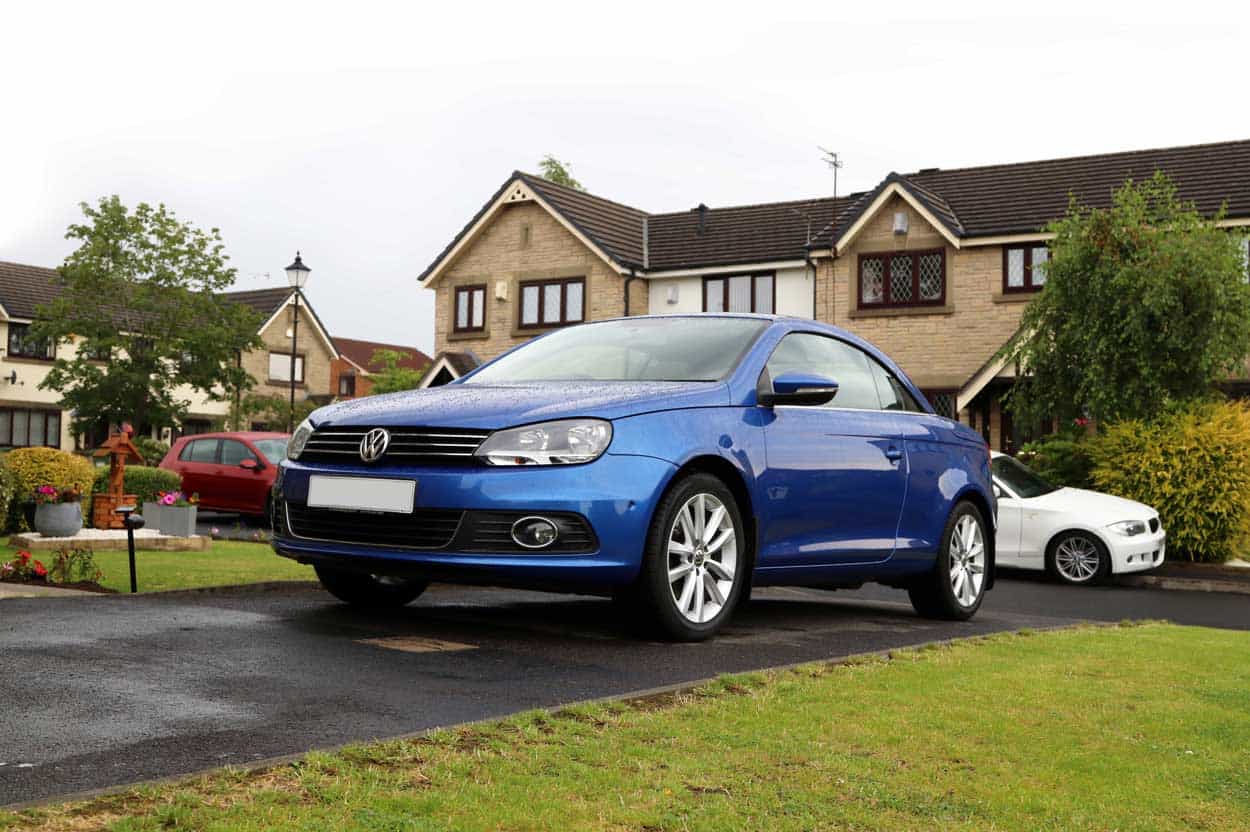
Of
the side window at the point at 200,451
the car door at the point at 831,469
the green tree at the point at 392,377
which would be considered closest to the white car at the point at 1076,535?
the car door at the point at 831,469

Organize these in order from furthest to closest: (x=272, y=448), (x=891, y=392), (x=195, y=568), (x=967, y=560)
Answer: (x=272, y=448), (x=195, y=568), (x=967, y=560), (x=891, y=392)

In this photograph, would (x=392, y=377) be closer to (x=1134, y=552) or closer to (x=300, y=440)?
(x=1134, y=552)

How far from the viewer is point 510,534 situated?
6555 millimetres

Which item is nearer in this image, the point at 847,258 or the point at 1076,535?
the point at 1076,535

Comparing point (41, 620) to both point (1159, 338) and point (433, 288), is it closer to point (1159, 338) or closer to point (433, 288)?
point (1159, 338)

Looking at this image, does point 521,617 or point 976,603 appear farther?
point 976,603

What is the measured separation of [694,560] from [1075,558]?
10.2 m

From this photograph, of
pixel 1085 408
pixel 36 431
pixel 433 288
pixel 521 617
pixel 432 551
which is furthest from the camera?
pixel 36 431

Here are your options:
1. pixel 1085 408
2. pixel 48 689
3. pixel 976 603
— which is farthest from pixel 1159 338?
pixel 48 689

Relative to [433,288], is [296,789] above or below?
below

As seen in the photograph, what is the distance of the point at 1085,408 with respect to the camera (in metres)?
21.2

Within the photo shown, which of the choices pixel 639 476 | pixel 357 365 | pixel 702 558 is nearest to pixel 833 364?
pixel 702 558

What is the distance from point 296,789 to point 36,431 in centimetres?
5555

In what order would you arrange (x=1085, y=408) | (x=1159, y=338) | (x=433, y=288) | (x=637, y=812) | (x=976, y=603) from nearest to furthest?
(x=637, y=812)
(x=976, y=603)
(x=1159, y=338)
(x=1085, y=408)
(x=433, y=288)
